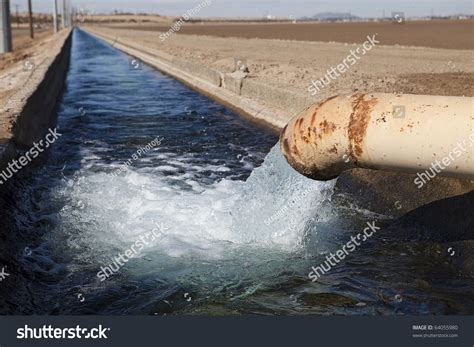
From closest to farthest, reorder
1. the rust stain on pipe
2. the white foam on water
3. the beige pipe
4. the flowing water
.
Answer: the beige pipe
the rust stain on pipe
the flowing water
the white foam on water

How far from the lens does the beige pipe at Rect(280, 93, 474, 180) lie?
5.07m

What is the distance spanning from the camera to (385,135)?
545 centimetres

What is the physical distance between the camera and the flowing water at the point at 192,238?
19.4ft

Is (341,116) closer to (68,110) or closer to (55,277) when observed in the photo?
(55,277)

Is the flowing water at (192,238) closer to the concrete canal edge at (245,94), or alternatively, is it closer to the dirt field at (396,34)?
the concrete canal edge at (245,94)

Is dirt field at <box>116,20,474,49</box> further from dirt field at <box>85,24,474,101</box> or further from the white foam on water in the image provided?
the white foam on water

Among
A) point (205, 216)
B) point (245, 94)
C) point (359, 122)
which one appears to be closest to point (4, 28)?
point (245, 94)

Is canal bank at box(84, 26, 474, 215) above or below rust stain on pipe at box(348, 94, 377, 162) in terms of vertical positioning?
below

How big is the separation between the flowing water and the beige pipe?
49.6 inches

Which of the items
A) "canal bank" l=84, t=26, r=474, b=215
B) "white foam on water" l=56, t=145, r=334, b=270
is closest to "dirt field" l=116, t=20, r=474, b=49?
"canal bank" l=84, t=26, r=474, b=215

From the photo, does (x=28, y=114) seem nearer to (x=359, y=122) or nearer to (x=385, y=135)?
(x=359, y=122)

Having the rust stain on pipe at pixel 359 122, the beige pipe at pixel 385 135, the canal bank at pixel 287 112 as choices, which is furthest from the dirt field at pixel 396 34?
the rust stain on pipe at pixel 359 122

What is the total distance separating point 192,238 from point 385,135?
3.24 metres

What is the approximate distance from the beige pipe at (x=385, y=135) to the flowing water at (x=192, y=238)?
4.13 feet
